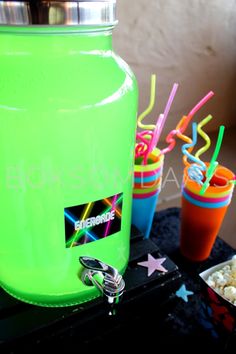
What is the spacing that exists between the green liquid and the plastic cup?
0.19 m

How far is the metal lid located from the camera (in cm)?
29

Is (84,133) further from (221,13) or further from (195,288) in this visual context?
(221,13)

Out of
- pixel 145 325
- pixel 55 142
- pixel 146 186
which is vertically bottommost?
pixel 145 325

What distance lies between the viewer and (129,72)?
15.3 inches

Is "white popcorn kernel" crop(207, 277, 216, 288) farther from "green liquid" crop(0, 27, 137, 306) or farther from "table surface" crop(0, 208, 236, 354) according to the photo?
"green liquid" crop(0, 27, 137, 306)

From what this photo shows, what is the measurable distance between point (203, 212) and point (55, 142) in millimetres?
327

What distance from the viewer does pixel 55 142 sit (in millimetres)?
327

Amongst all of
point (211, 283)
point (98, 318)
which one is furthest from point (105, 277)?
point (211, 283)

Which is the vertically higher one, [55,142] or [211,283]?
[55,142]

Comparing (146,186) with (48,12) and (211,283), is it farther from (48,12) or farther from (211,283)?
(48,12)

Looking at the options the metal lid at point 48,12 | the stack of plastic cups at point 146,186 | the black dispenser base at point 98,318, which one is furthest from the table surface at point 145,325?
the metal lid at point 48,12

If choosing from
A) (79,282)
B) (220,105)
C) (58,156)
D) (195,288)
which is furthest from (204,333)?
(220,105)

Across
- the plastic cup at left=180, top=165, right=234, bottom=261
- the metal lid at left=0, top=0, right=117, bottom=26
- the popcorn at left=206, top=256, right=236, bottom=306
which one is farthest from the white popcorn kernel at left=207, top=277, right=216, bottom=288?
the metal lid at left=0, top=0, right=117, bottom=26

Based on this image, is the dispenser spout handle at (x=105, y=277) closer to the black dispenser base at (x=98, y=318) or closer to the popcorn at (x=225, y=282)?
the black dispenser base at (x=98, y=318)
